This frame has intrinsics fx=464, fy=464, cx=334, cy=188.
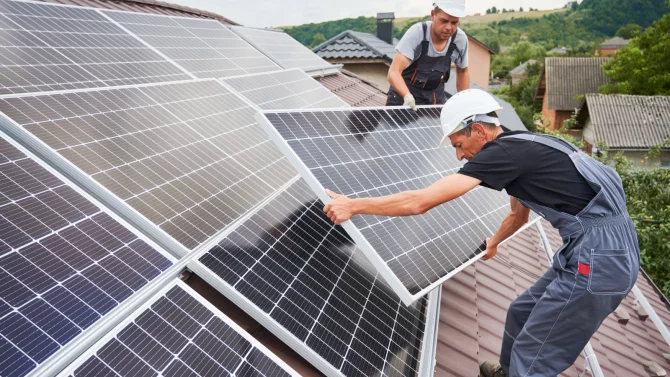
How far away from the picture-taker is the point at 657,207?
56.7 ft

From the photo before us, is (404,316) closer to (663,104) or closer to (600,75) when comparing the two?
(663,104)

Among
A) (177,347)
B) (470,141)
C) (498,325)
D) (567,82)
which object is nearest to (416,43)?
(470,141)

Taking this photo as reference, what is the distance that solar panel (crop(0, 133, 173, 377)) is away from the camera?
261 centimetres

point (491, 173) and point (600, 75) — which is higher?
point (491, 173)

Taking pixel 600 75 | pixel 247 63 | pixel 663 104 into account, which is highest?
pixel 247 63

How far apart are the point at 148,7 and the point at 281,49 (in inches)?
153

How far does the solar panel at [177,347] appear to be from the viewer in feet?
8.80

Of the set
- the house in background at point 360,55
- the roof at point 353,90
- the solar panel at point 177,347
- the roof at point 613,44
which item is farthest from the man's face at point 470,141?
the roof at point 613,44

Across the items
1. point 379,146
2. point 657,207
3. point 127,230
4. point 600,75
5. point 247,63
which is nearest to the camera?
point 127,230

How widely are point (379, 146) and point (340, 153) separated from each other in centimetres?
76

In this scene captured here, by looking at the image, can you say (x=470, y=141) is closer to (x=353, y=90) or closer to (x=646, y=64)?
(x=353, y=90)

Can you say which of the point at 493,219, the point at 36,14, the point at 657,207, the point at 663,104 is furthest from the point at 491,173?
the point at 663,104

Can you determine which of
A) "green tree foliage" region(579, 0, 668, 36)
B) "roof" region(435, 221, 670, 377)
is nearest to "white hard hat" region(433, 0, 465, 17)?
"roof" region(435, 221, 670, 377)

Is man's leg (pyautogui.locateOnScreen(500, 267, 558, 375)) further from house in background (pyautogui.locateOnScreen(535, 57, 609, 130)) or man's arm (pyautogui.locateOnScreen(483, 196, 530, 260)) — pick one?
house in background (pyautogui.locateOnScreen(535, 57, 609, 130))
